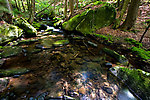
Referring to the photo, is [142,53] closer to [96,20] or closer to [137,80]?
[137,80]

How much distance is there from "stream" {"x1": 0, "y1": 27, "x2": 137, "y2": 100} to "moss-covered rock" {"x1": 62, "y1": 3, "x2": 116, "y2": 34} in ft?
18.0

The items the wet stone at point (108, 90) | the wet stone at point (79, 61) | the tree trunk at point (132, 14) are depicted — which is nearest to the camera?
the wet stone at point (108, 90)

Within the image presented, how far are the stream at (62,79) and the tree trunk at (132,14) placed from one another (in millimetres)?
6096

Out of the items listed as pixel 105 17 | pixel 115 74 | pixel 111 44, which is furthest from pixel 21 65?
pixel 105 17

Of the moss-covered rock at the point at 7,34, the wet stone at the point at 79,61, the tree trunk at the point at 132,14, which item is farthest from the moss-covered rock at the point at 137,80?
the moss-covered rock at the point at 7,34

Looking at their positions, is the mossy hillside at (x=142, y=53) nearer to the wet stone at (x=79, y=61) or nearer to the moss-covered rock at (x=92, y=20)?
the wet stone at (x=79, y=61)

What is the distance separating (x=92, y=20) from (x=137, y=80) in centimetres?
827

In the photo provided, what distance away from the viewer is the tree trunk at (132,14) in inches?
321

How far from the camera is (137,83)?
320cm

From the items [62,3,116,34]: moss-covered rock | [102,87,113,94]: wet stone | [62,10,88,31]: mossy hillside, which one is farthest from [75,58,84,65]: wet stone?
[62,10,88,31]: mossy hillside

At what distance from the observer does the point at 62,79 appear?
3.53m

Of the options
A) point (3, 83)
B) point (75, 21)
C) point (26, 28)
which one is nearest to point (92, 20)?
point (75, 21)

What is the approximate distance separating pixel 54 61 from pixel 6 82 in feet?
7.45

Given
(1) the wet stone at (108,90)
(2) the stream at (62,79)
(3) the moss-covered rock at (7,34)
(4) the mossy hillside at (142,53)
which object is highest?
(3) the moss-covered rock at (7,34)
